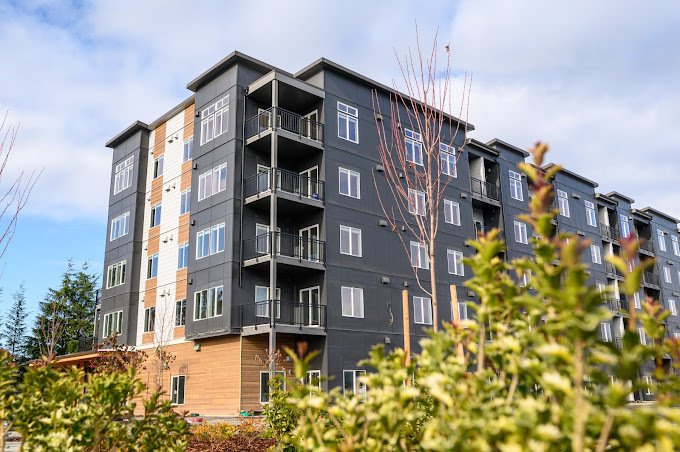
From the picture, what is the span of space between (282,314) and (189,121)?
43.5ft

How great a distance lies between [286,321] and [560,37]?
1684cm

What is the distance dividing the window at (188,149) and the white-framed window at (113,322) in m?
10.2

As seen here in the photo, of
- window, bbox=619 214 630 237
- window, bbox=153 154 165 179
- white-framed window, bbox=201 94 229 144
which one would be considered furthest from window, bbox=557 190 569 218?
window, bbox=153 154 165 179

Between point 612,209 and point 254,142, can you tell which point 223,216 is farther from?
point 612,209

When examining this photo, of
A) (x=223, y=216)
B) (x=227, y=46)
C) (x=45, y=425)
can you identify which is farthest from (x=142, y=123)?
(x=45, y=425)

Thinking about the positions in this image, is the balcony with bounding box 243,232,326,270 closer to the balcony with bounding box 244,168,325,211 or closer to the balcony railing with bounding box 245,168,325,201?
the balcony with bounding box 244,168,325,211

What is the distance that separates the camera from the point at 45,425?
491cm

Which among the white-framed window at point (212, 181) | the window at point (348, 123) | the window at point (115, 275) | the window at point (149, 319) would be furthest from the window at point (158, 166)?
the window at point (348, 123)

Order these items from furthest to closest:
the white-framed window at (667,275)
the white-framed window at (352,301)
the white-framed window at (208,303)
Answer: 1. the white-framed window at (667,275)
2. the white-framed window at (352,301)
3. the white-framed window at (208,303)

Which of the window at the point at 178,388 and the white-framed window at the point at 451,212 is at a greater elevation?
the white-framed window at the point at 451,212

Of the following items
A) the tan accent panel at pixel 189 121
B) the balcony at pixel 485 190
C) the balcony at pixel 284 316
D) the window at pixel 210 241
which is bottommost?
the balcony at pixel 284 316

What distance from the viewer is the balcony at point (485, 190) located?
35250 millimetres

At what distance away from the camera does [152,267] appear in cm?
3212

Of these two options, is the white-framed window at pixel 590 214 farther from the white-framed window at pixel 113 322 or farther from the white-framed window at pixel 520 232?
the white-framed window at pixel 113 322
